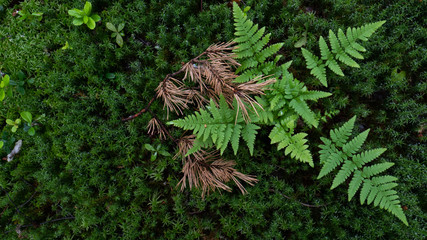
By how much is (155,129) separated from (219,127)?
4.30ft

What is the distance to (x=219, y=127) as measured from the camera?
3.55 m

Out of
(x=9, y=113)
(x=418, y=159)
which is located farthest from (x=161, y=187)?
(x=418, y=159)

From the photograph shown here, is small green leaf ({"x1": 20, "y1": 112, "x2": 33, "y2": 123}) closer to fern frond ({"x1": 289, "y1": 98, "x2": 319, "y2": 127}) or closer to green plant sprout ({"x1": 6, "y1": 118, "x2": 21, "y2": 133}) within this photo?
green plant sprout ({"x1": 6, "y1": 118, "x2": 21, "y2": 133})

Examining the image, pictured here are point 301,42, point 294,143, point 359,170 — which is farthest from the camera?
point 301,42

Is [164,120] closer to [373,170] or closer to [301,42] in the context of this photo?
[301,42]

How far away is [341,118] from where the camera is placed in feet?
14.0

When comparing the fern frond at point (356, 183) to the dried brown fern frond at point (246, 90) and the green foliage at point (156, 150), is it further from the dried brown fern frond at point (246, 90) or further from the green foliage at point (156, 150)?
the green foliage at point (156, 150)

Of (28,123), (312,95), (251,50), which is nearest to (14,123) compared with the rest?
(28,123)

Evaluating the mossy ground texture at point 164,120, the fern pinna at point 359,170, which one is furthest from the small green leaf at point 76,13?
the fern pinna at point 359,170

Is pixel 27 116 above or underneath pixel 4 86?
underneath

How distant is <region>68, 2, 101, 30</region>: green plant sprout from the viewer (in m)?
3.95

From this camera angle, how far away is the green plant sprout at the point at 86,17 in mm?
3945

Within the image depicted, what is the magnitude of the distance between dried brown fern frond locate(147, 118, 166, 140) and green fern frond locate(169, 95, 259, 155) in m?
0.75

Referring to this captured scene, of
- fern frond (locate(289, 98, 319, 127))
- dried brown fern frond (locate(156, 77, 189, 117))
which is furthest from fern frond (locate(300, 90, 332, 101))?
dried brown fern frond (locate(156, 77, 189, 117))
